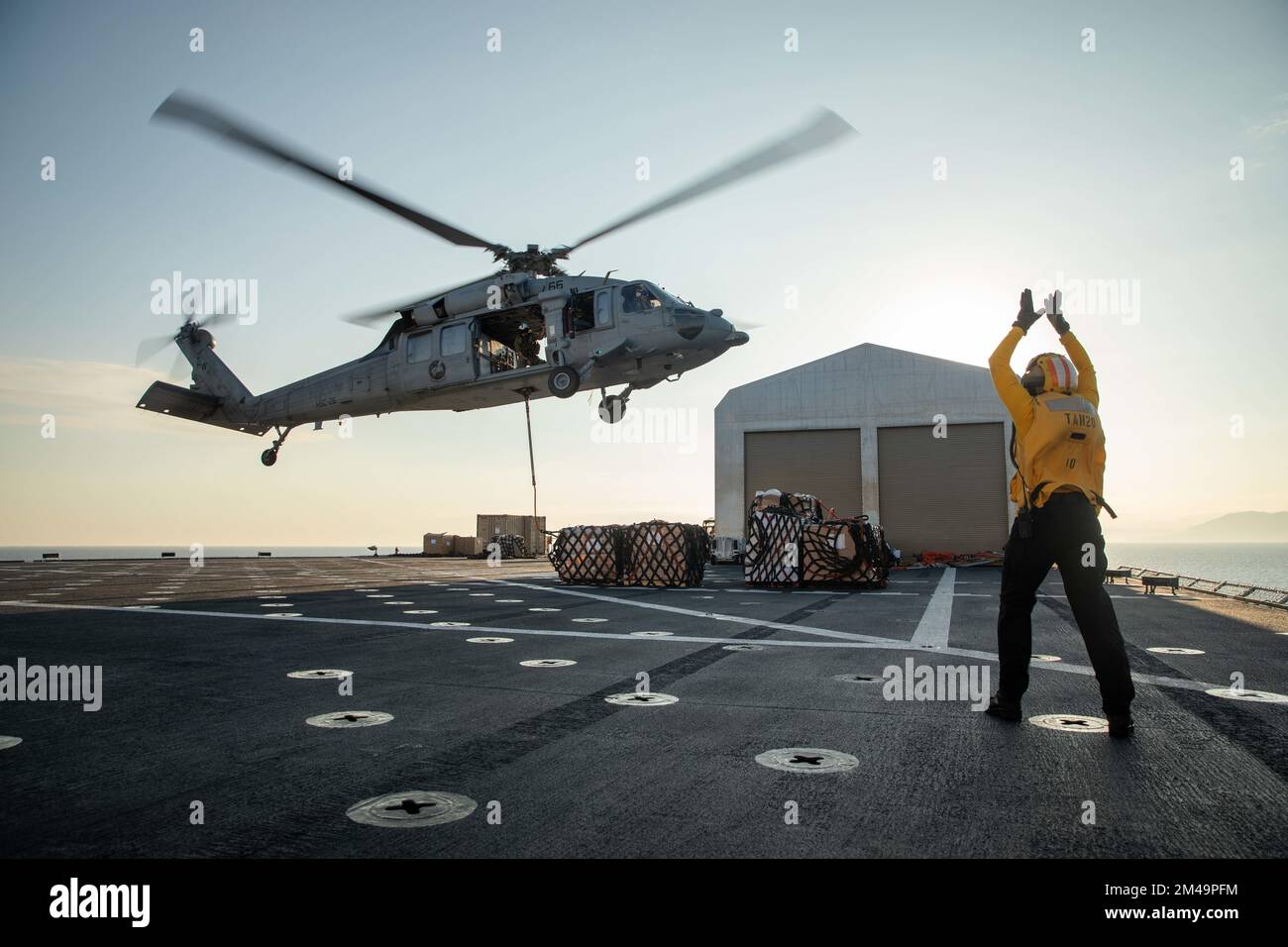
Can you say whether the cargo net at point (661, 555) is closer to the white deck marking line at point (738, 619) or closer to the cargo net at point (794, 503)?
the white deck marking line at point (738, 619)

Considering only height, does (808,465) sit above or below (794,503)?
above

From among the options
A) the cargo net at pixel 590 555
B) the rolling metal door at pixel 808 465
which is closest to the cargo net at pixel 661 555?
the cargo net at pixel 590 555

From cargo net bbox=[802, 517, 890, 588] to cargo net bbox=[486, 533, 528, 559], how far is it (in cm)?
3449

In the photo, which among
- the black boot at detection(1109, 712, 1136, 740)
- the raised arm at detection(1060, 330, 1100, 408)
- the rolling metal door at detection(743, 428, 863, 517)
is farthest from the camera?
the rolling metal door at detection(743, 428, 863, 517)

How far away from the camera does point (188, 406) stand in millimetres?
23719

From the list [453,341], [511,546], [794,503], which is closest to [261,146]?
[453,341]

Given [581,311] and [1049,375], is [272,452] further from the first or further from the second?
[1049,375]

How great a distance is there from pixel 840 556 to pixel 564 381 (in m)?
7.84

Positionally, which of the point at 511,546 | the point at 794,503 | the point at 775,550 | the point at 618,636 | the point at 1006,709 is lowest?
the point at 511,546

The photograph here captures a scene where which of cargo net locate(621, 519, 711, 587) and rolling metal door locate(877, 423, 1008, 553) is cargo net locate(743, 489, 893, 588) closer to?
cargo net locate(621, 519, 711, 587)

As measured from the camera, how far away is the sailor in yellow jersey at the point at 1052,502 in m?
4.23

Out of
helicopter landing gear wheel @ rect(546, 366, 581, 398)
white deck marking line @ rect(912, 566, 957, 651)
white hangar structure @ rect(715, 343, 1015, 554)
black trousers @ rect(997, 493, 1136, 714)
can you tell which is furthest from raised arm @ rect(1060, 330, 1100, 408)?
white hangar structure @ rect(715, 343, 1015, 554)

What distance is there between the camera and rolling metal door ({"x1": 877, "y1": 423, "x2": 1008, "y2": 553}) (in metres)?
35.2
